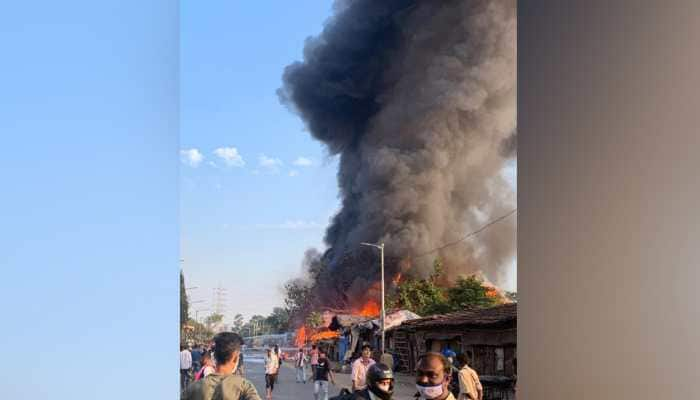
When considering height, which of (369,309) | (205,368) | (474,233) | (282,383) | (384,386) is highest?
(474,233)

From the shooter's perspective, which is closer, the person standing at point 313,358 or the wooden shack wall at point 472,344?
the wooden shack wall at point 472,344

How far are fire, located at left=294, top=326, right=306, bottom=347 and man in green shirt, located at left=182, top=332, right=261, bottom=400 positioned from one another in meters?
0.39

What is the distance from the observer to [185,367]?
A: 5.34m

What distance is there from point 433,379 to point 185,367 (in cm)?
199

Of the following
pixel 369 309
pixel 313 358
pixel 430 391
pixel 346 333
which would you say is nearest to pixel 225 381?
pixel 313 358

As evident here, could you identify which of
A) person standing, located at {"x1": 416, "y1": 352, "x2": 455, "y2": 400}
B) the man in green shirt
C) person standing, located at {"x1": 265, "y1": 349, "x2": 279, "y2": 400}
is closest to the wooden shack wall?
person standing, located at {"x1": 416, "y1": 352, "x2": 455, "y2": 400}

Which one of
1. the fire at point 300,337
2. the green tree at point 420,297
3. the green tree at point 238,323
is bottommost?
the fire at point 300,337

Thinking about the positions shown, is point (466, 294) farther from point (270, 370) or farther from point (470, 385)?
point (270, 370)

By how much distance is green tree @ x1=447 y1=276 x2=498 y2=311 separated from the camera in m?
4.87

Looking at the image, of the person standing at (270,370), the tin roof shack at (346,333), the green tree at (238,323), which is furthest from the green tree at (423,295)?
the green tree at (238,323)

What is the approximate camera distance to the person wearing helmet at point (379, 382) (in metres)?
4.04

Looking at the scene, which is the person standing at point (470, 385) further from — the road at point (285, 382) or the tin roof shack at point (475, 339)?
the road at point (285, 382)
